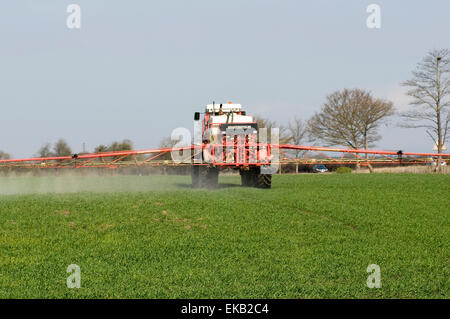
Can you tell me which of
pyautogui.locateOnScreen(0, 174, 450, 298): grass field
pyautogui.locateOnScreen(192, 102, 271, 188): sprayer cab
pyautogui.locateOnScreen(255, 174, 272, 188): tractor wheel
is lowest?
pyautogui.locateOnScreen(0, 174, 450, 298): grass field

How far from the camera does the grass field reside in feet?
26.8

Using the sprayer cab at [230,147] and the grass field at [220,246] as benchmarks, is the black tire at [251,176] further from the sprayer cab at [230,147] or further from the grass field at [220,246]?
the grass field at [220,246]

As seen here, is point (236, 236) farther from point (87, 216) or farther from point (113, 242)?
point (87, 216)

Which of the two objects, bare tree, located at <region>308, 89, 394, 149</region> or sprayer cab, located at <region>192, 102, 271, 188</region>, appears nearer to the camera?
sprayer cab, located at <region>192, 102, 271, 188</region>

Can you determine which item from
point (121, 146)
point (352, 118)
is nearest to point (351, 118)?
point (352, 118)

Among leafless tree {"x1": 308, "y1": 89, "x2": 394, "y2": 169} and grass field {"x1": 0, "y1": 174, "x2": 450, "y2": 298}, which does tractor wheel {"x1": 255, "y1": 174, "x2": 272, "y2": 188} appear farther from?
leafless tree {"x1": 308, "y1": 89, "x2": 394, "y2": 169}

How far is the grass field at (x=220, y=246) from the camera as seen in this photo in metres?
8.18

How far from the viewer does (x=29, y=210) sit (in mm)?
14461

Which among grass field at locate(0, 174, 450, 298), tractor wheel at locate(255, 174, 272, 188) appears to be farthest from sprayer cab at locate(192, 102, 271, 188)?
grass field at locate(0, 174, 450, 298)

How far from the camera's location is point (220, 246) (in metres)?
10.8

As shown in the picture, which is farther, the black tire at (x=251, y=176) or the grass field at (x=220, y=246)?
the black tire at (x=251, y=176)

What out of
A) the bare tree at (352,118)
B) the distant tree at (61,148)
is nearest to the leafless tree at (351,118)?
the bare tree at (352,118)

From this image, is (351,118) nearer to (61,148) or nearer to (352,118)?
(352,118)
